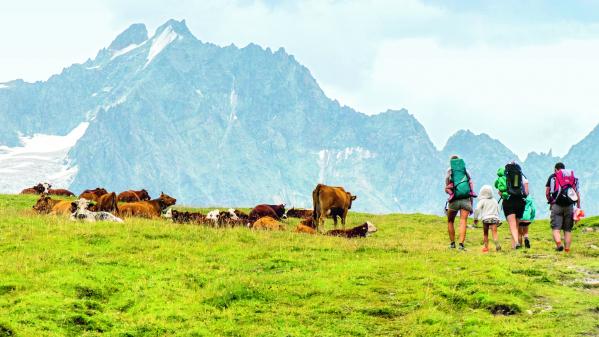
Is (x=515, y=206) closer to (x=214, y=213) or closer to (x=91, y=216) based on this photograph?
(x=214, y=213)

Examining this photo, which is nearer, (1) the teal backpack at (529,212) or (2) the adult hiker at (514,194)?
(2) the adult hiker at (514,194)

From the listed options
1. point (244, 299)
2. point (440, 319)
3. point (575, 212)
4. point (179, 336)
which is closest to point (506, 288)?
point (440, 319)

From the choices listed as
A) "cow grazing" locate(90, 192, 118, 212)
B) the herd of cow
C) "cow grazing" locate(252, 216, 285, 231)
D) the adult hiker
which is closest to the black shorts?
the adult hiker

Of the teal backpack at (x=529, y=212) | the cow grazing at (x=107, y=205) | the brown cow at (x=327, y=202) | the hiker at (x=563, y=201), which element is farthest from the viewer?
the brown cow at (x=327, y=202)

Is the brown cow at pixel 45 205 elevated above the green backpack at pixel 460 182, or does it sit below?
below

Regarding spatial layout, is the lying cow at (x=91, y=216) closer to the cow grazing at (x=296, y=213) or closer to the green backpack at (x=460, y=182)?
the green backpack at (x=460, y=182)

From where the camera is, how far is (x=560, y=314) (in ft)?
45.7

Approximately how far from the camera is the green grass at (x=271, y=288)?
1362 cm

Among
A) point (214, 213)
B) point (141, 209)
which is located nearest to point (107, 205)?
point (141, 209)

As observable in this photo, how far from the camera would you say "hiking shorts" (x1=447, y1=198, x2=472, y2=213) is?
22812 mm

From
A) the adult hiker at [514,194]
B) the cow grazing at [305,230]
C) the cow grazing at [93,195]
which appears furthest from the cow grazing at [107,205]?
the adult hiker at [514,194]

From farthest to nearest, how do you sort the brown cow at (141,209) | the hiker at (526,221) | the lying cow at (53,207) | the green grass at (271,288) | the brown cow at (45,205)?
1. the brown cow at (45,205)
2. the brown cow at (141,209)
3. the lying cow at (53,207)
4. the hiker at (526,221)
5. the green grass at (271,288)

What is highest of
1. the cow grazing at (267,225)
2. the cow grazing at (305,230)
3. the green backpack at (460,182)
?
the green backpack at (460,182)

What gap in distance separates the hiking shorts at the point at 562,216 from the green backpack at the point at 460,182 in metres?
3.20
